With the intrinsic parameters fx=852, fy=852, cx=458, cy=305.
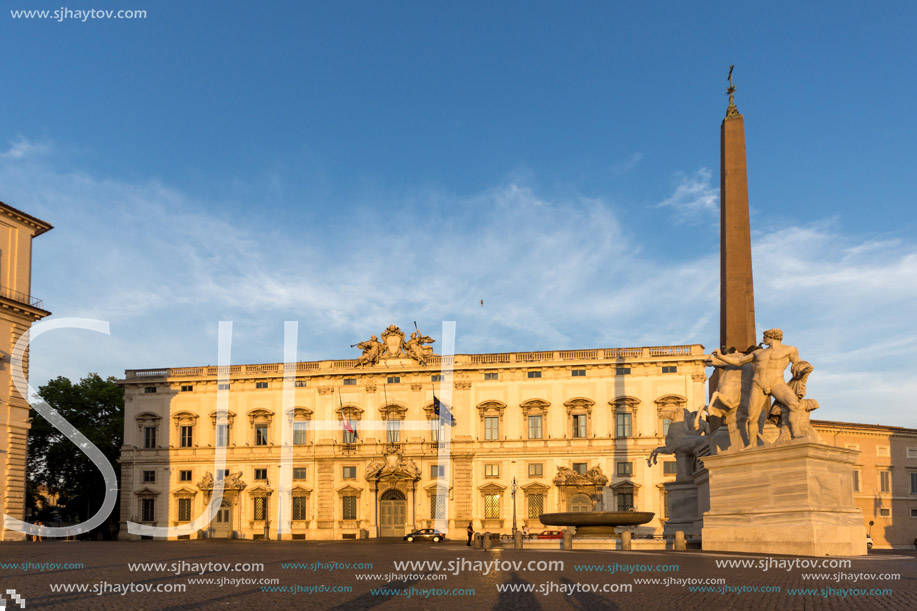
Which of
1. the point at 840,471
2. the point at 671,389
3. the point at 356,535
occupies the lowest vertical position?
the point at 356,535

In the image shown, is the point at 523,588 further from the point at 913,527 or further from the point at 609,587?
the point at 913,527

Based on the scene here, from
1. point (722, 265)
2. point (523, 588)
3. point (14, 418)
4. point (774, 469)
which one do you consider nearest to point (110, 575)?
point (523, 588)

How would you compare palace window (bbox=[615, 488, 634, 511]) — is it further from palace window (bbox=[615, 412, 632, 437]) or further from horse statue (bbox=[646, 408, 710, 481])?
horse statue (bbox=[646, 408, 710, 481])

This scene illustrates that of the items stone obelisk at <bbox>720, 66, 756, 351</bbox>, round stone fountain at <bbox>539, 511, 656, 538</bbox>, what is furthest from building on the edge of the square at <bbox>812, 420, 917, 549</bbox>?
stone obelisk at <bbox>720, 66, 756, 351</bbox>

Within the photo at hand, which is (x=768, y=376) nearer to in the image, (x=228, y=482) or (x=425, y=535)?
(x=425, y=535)

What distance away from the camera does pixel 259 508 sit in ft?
177

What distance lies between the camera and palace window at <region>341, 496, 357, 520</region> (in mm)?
53375

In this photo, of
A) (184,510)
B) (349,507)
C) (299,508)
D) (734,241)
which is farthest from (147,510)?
(734,241)

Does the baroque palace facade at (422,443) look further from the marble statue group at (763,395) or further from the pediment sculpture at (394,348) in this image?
the marble statue group at (763,395)

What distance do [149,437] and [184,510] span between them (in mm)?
5616

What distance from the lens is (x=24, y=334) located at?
120 feet

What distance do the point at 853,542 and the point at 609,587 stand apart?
8.20 meters

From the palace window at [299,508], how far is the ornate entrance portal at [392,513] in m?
5.13

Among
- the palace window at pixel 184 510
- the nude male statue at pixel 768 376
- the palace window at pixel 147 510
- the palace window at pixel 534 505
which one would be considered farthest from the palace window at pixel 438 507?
the nude male statue at pixel 768 376
